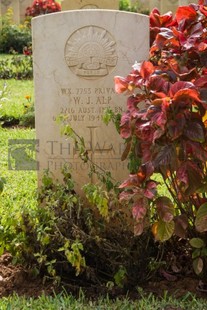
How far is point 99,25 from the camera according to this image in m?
3.67

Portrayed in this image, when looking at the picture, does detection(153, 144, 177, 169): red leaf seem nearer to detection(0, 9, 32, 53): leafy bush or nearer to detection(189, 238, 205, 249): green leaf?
detection(189, 238, 205, 249): green leaf

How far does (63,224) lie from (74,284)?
0.35m

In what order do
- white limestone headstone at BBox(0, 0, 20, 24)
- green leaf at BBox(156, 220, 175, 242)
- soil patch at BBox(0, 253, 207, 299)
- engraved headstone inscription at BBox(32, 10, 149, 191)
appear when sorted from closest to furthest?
1. green leaf at BBox(156, 220, 175, 242)
2. soil patch at BBox(0, 253, 207, 299)
3. engraved headstone inscription at BBox(32, 10, 149, 191)
4. white limestone headstone at BBox(0, 0, 20, 24)

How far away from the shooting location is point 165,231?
3.13 metres

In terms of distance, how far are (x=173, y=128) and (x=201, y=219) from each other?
500 millimetres

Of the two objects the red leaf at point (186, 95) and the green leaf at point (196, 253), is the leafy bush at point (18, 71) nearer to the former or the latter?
the green leaf at point (196, 253)

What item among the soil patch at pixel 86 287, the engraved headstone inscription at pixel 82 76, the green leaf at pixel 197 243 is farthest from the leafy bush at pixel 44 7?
the green leaf at pixel 197 243

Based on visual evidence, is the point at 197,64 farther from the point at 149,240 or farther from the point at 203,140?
the point at 149,240

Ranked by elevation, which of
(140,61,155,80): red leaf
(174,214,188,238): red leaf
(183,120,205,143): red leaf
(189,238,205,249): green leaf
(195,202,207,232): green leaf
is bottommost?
(189,238,205,249): green leaf

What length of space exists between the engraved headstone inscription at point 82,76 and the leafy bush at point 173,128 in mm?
270

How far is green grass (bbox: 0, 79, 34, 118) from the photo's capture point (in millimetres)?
8172

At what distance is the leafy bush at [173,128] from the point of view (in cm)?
295

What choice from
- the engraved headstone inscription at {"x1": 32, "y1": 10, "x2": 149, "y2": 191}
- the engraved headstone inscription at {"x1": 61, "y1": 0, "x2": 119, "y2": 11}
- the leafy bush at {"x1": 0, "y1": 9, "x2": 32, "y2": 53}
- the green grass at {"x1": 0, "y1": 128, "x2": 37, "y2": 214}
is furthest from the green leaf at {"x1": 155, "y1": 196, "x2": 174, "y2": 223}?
the leafy bush at {"x1": 0, "y1": 9, "x2": 32, "y2": 53}

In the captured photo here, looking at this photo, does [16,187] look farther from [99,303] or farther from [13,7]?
[13,7]
